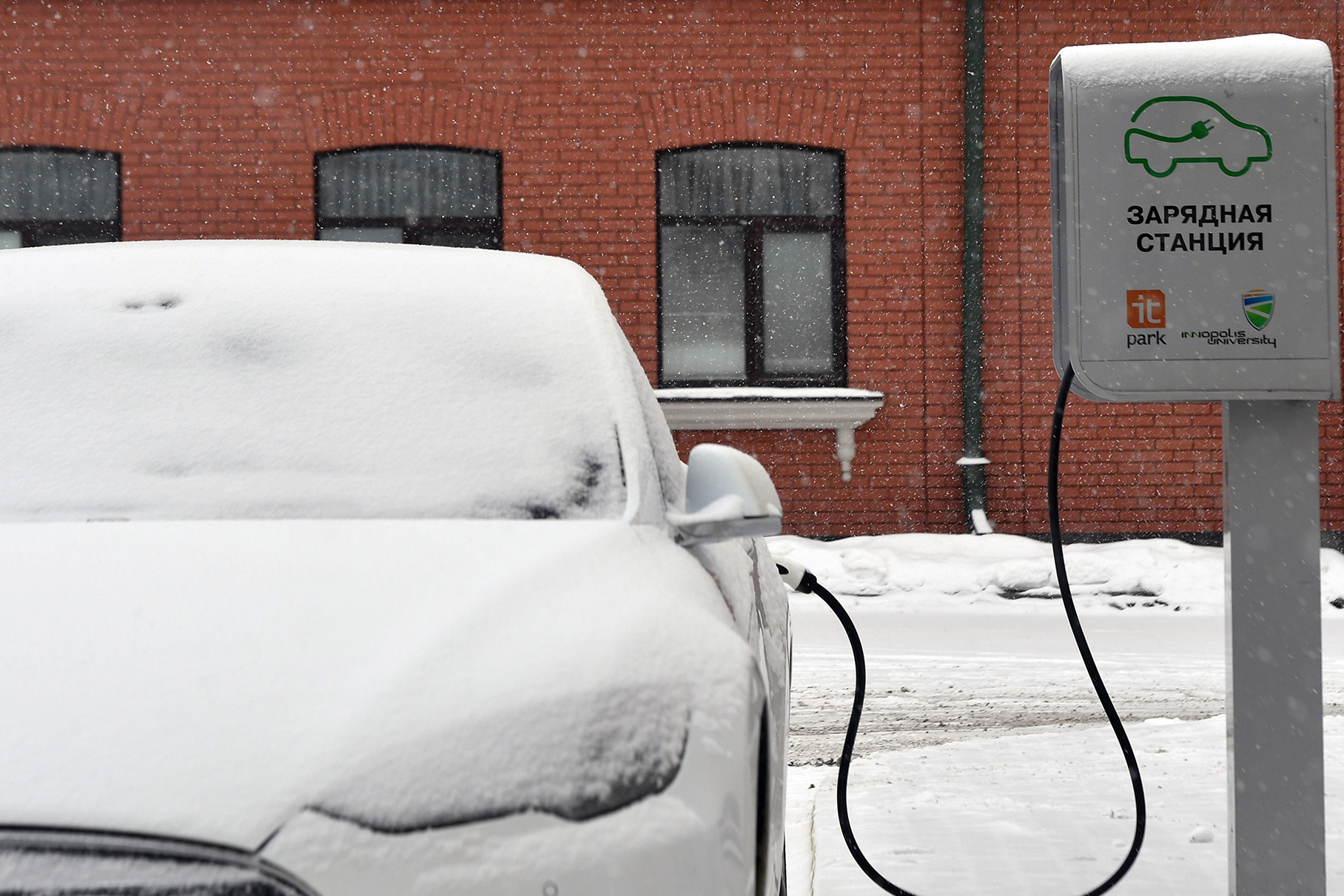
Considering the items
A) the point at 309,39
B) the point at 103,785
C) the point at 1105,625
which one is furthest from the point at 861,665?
the point at 309,39

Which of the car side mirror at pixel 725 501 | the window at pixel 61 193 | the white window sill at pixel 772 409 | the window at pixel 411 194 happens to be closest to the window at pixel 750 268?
the white window sill at pixel 772 409

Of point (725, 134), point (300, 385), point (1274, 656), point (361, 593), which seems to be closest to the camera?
point (361, 593)

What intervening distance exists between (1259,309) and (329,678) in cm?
193

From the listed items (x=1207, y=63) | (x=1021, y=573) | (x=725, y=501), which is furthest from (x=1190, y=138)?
(x=1021, y=573)

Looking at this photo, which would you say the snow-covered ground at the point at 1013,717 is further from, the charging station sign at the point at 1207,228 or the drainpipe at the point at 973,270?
the charging station sign at the point at 1207,228

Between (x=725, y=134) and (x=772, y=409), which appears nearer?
(x=772, y=409)

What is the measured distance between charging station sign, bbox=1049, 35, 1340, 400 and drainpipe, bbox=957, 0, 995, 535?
6901 mm

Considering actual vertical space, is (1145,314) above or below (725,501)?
above

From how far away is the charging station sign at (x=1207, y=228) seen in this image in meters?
2.37

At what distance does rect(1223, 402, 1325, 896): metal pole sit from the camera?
2303mm

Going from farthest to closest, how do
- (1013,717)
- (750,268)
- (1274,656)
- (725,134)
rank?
1. (750,268)
2. (725,134)
3. (1013,717)
4. (1274,656)

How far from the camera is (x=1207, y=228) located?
7.84ft

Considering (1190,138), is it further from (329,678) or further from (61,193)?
(61,193)

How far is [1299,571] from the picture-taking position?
7.70 ft
